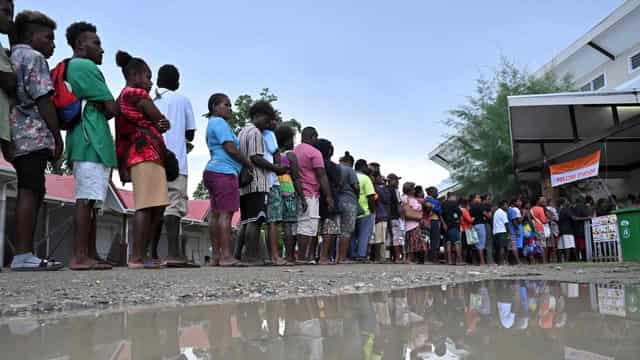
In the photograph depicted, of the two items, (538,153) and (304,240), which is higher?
(538,153)

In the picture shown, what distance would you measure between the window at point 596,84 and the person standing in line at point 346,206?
15.3 m

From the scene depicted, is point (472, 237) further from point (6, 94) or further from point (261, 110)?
point (6, 94)

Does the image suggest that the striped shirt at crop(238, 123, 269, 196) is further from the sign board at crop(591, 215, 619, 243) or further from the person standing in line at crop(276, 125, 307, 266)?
the sign board at crop(591, 215, 619, 243)

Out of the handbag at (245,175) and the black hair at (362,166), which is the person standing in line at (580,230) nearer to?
the black hair at (362,166)

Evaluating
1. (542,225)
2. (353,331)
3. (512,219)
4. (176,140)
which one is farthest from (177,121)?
(542,225)

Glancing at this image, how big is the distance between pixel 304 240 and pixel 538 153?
1075cm

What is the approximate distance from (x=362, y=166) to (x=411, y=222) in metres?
1.82

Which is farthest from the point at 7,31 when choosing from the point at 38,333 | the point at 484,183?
the point at 484,183

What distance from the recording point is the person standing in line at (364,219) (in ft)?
23.4

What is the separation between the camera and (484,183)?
53.6 ft

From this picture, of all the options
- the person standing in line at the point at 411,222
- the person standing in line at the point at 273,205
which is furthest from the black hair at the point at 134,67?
the person standing in line at the point at 411,222

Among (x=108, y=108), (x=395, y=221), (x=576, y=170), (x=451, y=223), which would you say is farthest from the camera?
(x=576, y=170)

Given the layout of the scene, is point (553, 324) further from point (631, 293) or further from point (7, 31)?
point (7, 31)

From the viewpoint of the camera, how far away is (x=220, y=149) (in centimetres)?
473
